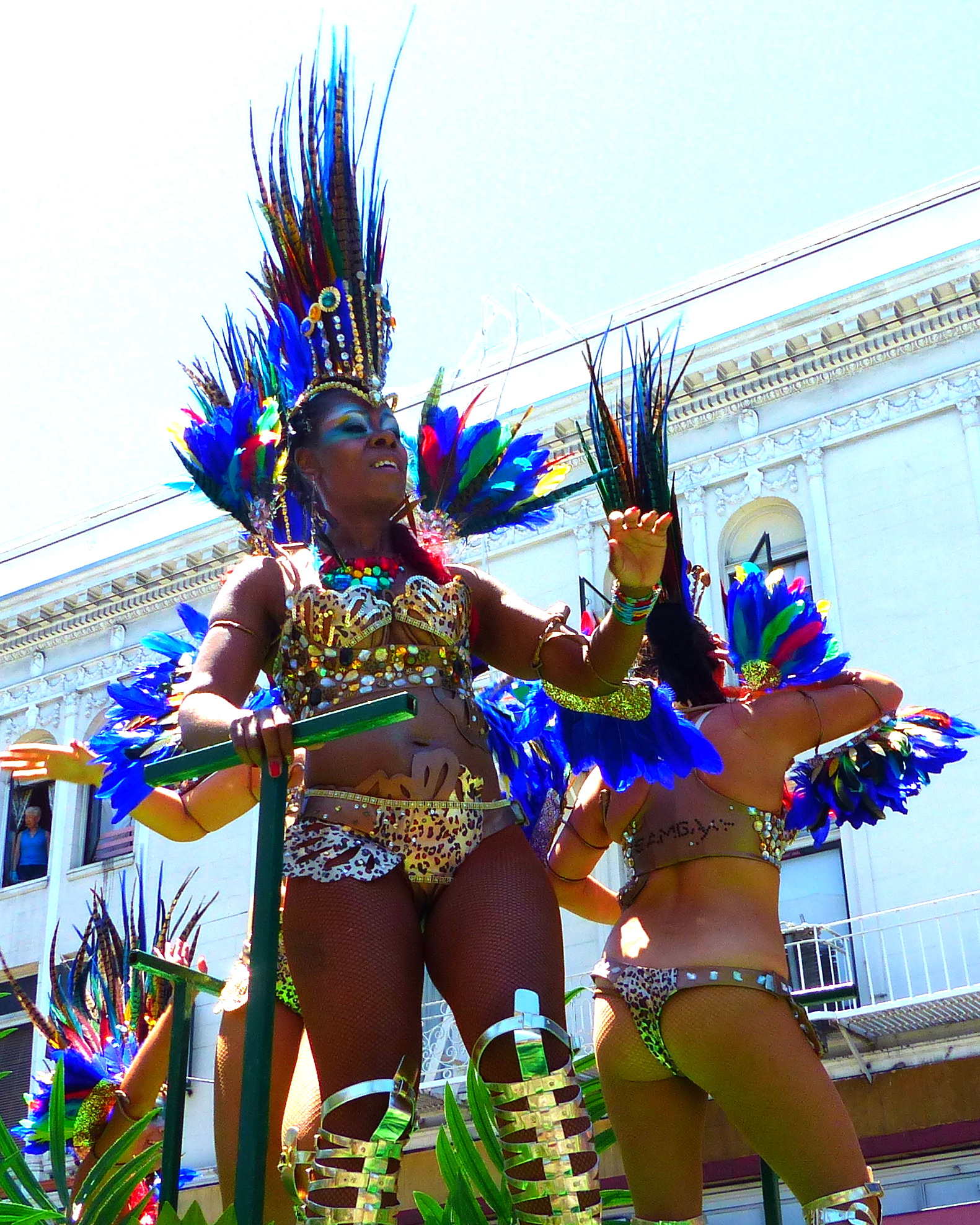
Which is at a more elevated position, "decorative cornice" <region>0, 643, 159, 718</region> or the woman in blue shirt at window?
"decorative cornice" <region>0, 643, 159, 718</region>

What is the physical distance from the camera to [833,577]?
13.7 m

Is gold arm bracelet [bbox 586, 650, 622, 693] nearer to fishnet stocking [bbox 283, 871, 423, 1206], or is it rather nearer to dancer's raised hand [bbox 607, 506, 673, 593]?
dancer's raised hand [bbox 607, 506, 673, 593]

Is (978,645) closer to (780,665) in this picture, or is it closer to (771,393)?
(771,393)

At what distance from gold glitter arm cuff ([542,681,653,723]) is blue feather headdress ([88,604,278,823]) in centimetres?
81

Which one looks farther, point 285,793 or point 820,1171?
point 820,1171

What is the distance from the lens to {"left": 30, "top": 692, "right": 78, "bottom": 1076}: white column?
54.5 feet

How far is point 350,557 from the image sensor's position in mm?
3490

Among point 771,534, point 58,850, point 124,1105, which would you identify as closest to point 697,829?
point 124,1105

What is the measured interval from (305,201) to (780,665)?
1.65 m

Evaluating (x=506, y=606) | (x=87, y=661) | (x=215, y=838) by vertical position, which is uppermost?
(x=87, y=661)

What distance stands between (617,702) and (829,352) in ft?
38.0

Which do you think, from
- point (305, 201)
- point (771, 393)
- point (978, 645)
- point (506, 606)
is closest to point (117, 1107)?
point (506, 606)

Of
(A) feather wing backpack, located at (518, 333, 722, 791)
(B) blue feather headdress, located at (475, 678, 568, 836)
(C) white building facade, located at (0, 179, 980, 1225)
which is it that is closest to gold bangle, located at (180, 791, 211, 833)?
(B) blue feather headdress, located at (475, 678, 568, 836)

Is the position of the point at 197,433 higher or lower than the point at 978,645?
lower
